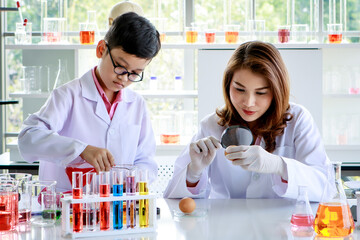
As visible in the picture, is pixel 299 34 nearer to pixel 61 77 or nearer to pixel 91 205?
pixel 61 77

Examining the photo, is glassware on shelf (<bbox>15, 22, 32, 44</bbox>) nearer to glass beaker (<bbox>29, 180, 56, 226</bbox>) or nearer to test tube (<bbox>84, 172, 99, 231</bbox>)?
glass beaker (<bbox>29, 180, 56, 226</bbox>)

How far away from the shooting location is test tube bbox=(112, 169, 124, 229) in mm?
1724

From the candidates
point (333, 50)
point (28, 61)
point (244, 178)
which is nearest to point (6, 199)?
point (244, 178)

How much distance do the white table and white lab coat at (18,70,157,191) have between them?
0.35 metres

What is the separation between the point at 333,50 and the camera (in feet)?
14.4

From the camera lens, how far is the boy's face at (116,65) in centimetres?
221

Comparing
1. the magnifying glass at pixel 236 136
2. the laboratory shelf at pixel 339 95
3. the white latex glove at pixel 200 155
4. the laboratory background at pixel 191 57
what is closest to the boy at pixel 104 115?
the white latex glove at pixel 200 155

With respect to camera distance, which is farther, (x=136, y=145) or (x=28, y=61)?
(x=28, y=61)

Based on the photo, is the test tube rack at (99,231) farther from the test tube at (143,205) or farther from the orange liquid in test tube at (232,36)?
the orange liquid in test tube at (232,36)

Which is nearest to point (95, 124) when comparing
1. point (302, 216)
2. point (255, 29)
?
point (302, 216)

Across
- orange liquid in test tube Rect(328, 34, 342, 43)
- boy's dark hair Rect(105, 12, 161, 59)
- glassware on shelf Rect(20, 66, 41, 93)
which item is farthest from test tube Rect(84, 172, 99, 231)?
orange liquid in test tube Rect(328, 34, 342, 43)

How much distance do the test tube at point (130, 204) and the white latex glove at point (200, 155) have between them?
0.46m

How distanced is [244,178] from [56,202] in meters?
0.87

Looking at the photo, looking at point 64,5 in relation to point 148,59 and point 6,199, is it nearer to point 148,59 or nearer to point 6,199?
point 148,59
